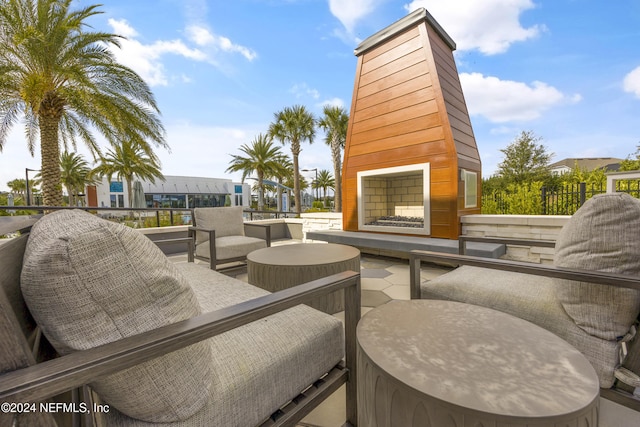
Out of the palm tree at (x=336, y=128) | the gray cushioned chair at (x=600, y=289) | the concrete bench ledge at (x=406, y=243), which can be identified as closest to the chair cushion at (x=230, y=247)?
the concrete bench ledge at (x=406, y=243)

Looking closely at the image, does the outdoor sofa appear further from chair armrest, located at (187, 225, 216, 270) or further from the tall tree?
the tall tree

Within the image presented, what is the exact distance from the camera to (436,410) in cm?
59

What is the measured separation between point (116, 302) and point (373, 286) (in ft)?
8.44

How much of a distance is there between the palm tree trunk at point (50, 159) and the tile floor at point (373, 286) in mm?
3084

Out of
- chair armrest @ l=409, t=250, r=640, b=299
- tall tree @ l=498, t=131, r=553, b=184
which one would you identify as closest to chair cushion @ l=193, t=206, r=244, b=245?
chair armrest @ l=409, t=250, r=640, b=299

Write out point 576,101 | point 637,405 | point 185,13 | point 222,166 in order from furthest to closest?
point 222,166 < point 576,101 < point 185,13 < point 637,405

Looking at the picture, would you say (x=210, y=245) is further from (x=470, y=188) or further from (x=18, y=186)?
(x=18, y=186)

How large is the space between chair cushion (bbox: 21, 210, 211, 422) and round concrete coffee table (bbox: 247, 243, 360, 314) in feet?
4.15

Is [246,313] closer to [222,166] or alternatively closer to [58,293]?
[58,293]

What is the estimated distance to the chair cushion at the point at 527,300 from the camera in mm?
968

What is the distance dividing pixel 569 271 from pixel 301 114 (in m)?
11.9

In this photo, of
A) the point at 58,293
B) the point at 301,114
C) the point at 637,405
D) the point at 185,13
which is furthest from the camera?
the point at 301,114

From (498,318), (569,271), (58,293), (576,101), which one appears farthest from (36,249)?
(576,101)

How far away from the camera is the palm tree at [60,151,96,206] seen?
1535 cm
